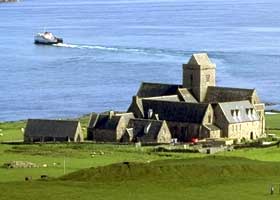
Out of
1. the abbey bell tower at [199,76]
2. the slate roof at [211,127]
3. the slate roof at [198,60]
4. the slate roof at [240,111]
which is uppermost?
the slate roof at [198,60]

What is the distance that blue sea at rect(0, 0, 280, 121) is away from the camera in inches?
3644

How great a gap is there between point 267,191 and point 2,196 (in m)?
10.5

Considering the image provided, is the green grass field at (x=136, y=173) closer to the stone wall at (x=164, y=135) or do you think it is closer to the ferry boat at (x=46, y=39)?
the stone wall at (x=164, y=135)

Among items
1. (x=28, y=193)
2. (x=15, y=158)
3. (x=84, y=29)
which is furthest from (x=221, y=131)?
(x=84, y=29)

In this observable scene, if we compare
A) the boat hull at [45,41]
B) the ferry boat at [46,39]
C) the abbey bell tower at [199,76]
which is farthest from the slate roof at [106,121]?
the boat hull at [45,41]

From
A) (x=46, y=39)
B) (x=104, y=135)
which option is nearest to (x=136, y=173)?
(x=104, y=135)

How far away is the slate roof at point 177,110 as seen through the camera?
228 ft

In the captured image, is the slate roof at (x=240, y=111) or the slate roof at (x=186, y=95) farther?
the slate roof at (x=186, y=95)

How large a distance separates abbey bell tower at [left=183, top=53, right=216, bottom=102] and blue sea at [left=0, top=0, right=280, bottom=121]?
38.8 feet

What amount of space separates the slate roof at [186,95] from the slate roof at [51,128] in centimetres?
814

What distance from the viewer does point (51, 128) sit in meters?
69.6

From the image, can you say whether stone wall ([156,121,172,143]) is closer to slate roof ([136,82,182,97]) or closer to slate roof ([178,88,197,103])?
slate roof ([178,88,197,103])

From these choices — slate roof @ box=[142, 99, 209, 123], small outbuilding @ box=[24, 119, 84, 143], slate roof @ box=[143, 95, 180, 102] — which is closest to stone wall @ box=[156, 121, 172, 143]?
slate roof @ box=[142, 99, 209, 123]

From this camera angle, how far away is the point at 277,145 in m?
64.6
